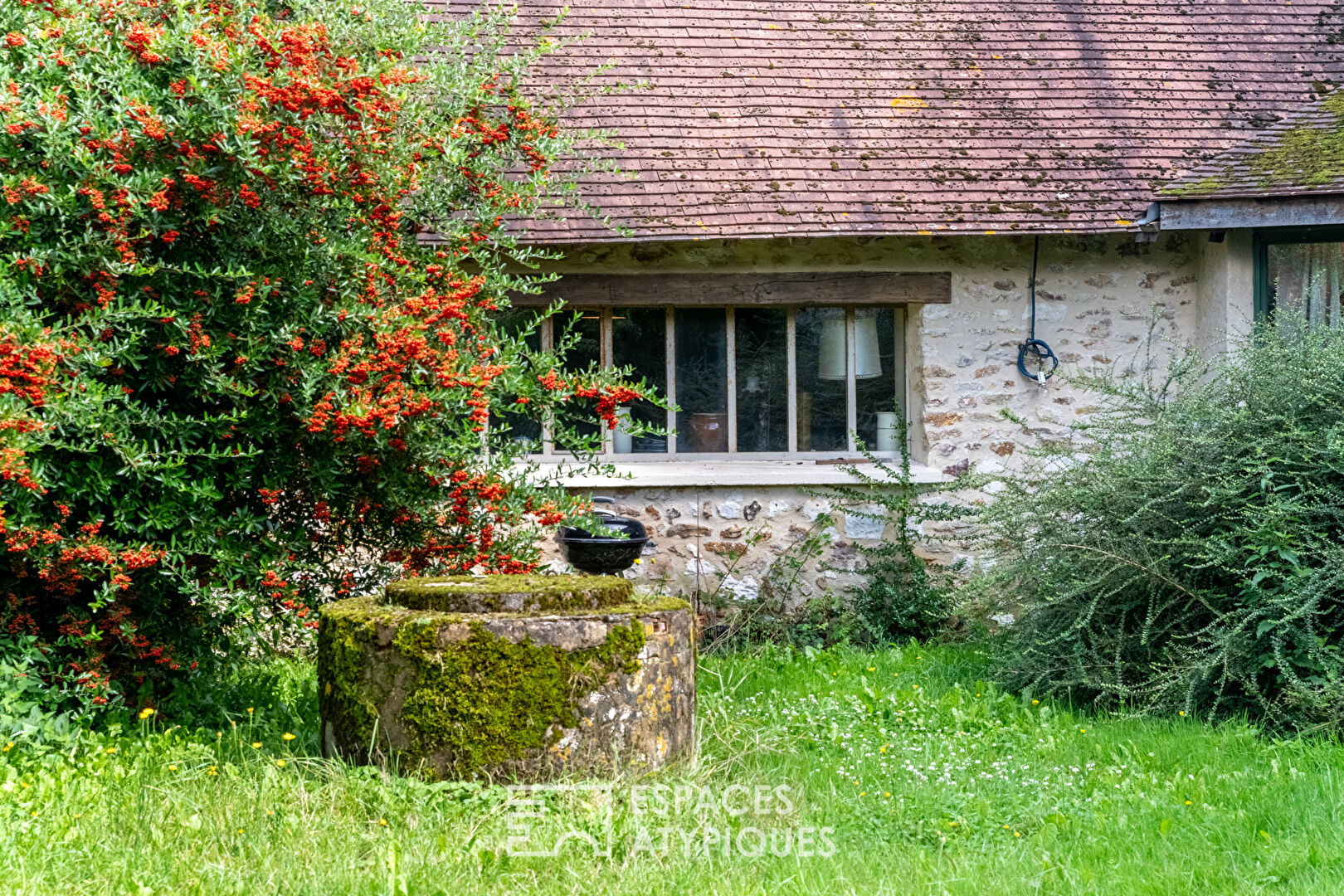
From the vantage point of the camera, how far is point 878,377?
8.05 meters

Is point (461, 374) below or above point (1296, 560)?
above

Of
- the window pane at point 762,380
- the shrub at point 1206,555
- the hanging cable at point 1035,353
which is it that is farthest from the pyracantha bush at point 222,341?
the hanging cable at point 1035,353

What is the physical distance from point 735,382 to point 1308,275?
3.87 m

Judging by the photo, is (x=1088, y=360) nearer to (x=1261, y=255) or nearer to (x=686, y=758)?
(x=1261, y=255)

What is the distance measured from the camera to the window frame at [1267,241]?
7.47 m

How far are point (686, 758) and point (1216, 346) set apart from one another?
5.25 meters

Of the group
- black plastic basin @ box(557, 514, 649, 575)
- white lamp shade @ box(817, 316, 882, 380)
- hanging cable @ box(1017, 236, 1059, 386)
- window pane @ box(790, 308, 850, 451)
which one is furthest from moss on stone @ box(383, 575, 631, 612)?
hanging cable @ box(1017, 236, 1059, 386)

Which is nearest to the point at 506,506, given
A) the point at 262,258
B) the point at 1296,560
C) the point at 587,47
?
the point at 262,258

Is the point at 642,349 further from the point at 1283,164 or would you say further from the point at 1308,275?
the point at 1308,275

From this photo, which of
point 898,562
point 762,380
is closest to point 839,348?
point 762,380

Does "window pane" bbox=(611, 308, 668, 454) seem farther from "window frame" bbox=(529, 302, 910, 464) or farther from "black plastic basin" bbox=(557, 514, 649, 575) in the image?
"black plastic basin" bbox=(557, 514, 649, 575)

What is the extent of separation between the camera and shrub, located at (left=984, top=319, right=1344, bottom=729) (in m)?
5.01

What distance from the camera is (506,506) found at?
508 centimetres

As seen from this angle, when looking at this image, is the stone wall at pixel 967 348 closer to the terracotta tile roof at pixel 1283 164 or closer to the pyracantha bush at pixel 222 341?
the terracotta tile roof at pixel 1283 164
